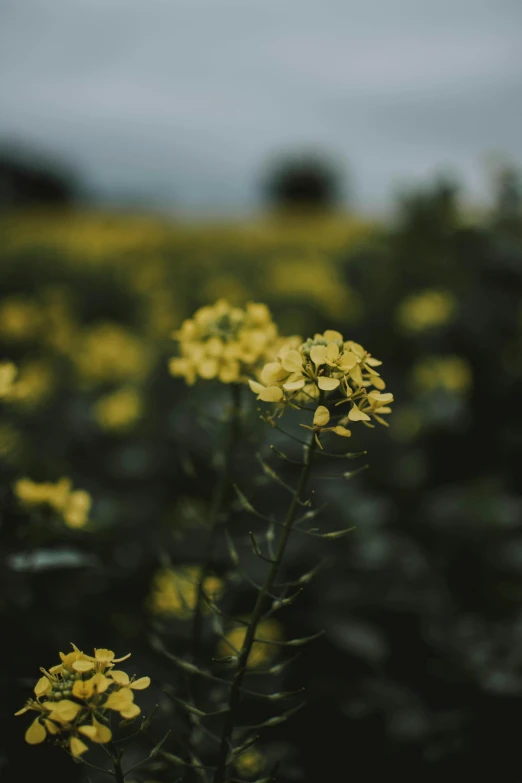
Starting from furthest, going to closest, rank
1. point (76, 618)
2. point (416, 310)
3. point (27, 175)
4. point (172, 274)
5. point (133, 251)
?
1. point (27, 175)
2. point (133, 251)
3. point (172, 274)
4. point (416, 310)
5. point (76, 618)

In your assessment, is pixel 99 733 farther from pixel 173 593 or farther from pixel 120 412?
pixel 120 412

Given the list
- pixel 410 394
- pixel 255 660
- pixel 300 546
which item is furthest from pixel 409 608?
pixel 410 394

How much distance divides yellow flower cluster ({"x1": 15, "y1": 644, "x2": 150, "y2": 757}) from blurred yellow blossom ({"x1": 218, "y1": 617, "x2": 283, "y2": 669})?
807 mm

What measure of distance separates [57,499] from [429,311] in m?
2.32

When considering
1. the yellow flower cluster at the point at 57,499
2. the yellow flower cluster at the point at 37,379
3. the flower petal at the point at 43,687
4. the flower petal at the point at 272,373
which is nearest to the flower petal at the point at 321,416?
the flower petal at the point at 272,373

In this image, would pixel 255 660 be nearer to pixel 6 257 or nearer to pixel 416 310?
pixel 416 310

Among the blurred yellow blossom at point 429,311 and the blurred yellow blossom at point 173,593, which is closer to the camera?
the blurred yellow blossom at point 173,593

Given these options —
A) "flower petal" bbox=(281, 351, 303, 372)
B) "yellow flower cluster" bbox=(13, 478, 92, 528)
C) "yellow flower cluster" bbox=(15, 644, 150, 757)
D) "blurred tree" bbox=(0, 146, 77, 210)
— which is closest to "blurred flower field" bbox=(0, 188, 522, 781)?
"yellow flower cluster" bbox=(13, 478, 92, 528)

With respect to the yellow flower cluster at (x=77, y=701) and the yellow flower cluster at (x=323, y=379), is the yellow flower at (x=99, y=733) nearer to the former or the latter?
the yellow flower cluster at (x=77, y=701)

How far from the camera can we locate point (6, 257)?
565cm

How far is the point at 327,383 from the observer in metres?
0.99

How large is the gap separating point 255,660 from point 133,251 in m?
5.46

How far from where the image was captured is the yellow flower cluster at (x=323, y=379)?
3.30 ft

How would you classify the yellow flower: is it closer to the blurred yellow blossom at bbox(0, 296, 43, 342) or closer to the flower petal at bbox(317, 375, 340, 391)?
the flower petal at bbox(317, 375, 340, 391)
